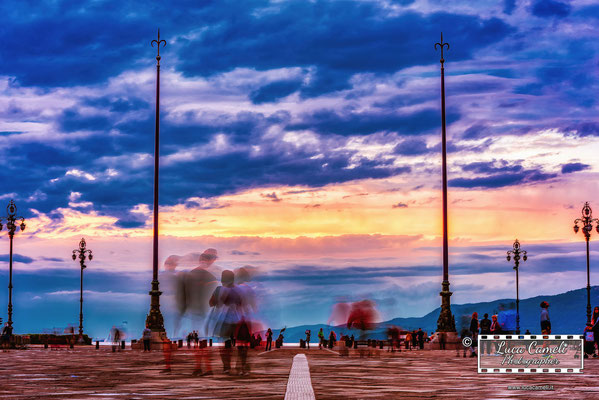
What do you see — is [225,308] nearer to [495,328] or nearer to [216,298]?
[216,298]

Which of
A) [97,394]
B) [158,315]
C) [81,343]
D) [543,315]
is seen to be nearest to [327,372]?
[97,394]

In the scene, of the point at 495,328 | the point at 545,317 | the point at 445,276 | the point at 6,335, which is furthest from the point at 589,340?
the point at 6,335

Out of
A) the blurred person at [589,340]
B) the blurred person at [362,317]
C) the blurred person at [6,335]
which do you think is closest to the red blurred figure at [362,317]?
the blurred person at [362,317]

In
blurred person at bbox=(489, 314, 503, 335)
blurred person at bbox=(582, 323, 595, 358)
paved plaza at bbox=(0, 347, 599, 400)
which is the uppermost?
blurred person at bbox=(489, 314, 503, 335)

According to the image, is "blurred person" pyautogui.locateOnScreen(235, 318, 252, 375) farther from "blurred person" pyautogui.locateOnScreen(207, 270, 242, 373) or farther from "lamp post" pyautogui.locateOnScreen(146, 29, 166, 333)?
"lamp post" pyautogui.locateOnScreen(146, 29, 166, 333)

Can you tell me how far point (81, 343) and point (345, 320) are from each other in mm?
38633

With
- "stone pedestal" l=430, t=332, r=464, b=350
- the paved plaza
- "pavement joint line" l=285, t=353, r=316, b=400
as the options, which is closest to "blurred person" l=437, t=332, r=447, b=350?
"stone pedestal" l=430, t=332, r=464, b=350

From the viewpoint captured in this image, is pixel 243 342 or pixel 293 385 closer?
pixel 293 385

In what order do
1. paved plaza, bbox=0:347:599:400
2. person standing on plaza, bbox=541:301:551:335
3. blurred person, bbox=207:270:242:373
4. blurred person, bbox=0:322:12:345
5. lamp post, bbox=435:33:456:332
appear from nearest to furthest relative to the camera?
1. paved plaza, bbox=0:347:599:400
2. blurred person, bbox=207:270:242:373
3. person standing on plaza, bbox=541:301:551:335
4. lamp post, bbox=435:33:456:332
5. blurred person, bbox=0:322:12:345

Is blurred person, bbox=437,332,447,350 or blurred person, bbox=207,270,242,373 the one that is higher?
blurred person, bbox=207,270,242,373

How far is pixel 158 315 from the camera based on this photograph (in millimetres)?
43312

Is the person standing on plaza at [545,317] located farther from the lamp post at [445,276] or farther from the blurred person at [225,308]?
the blurred person at [225,308]

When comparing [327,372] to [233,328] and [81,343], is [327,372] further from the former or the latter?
[81,343]

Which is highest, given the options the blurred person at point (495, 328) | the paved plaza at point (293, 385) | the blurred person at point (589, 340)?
the blurred person at point (495, 328)
